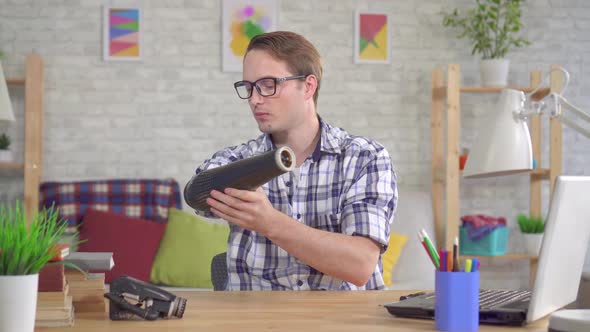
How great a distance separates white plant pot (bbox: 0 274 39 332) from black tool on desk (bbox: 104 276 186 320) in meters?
0.28

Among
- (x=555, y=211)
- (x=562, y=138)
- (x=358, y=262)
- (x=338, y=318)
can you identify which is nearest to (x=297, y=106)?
(x=358, y=262)

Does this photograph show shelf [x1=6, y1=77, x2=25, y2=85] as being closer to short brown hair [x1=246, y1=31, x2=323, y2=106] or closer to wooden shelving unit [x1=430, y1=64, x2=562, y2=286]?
wooden shelving unit [x1=430, y1=64, x2=562, y2=286]

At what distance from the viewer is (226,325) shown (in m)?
1.53

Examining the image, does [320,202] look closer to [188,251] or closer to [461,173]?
[188,251]

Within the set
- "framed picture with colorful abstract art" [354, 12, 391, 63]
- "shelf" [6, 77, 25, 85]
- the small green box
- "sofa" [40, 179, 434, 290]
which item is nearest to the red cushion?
"sofa" [40, 179, 434, 290]

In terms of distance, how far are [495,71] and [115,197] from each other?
7.22 feet

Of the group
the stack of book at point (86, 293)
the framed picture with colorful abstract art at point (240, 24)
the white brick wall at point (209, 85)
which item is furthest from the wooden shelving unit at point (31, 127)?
the stack of book at point (86, 293)

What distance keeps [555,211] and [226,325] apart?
61 centimetres

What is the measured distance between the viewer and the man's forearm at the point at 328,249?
197cm

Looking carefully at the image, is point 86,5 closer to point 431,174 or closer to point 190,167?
point 190,167

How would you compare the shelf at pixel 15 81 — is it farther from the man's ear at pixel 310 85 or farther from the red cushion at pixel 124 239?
the man's ear at pixel 310 85

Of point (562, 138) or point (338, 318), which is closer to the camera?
point (338, 318)

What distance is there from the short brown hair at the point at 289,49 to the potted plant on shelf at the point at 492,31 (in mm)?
2520

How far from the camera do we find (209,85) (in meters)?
4.78
